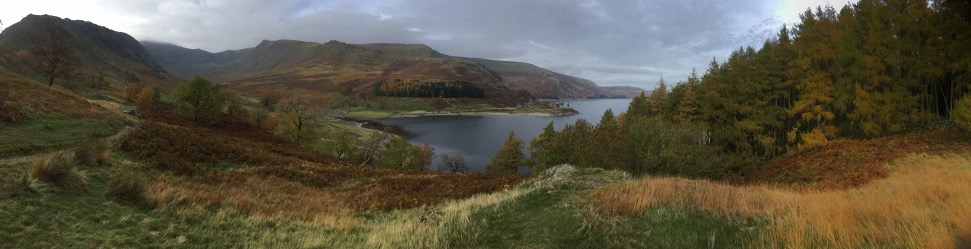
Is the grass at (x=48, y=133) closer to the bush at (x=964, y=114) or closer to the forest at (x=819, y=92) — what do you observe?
the forest at (x=819, y=92)

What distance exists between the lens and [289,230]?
38.5ft

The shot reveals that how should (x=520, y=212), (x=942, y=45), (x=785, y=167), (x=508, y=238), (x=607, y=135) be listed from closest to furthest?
(x=508, y=238), (x=520, y=212), (x=942, y=45), (x=785, y=167), (x=607, y=135)

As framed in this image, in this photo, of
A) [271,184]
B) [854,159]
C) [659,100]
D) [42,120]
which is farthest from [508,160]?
[42,120]

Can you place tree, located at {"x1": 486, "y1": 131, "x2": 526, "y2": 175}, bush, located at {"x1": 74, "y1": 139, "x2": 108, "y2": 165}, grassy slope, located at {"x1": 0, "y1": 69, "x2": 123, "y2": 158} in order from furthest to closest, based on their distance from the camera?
tree, located at {"x1": 486, "y1": 131, "x2": 526, "y2": 175} < grassy slope, located at {"x1": 0, "y1": 69, "x2": 123, "y2": 158} < bush, located at {"x1": 74, "y1": 139, "x2": 108, "y2": 165}

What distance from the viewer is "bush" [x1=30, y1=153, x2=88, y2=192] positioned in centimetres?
1048

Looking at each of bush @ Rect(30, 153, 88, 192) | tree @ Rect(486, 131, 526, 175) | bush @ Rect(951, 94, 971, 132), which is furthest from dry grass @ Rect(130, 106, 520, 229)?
tree @ Rect(486, 131, 526, 175)

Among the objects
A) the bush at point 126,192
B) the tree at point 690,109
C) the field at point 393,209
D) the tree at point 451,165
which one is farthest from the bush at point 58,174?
the tree at point 451,165

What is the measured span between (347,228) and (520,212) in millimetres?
5372

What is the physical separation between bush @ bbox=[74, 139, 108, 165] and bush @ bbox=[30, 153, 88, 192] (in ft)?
12.0

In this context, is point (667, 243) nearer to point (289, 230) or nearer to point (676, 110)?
point (289, 230)

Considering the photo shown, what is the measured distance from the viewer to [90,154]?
14992mm

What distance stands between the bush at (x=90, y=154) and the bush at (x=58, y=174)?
3650mm

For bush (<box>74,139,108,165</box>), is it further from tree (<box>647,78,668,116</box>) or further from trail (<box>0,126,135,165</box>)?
tree (<box>647,78,668,116</box>)

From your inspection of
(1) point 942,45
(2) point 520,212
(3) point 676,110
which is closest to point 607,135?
(3) point 676,110
